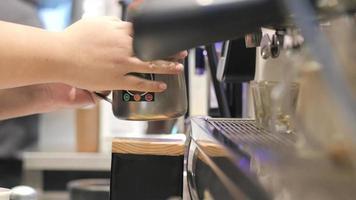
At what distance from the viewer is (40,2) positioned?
1.69 metres

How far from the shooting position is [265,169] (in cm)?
29

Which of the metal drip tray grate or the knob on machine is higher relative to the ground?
the knob on machine

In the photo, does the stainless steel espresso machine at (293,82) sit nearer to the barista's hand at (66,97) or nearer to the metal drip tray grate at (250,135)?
the metal drip tray grate at (250,135)

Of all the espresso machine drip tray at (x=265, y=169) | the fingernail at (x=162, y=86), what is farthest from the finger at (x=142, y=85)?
the espresso machine drip tray at (x=265, y=169)

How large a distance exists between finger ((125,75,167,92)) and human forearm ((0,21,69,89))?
7 centimetres

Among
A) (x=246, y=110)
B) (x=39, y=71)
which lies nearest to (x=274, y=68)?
(x=246, y=110)

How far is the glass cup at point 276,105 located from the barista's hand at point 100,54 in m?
0.11

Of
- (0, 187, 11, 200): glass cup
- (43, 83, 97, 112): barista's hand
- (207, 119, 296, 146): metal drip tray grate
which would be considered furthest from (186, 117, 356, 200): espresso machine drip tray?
(43, 83, 97, 112): barista's hand

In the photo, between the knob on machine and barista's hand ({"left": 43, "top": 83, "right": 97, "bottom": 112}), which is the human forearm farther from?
barista's hand ({"left": 43, "top": 83, "right": 97, "bottom": 112})

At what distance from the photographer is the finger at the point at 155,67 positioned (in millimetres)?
543

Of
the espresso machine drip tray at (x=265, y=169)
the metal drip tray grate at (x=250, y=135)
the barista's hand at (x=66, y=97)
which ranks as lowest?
the espresso machine drip tray at (x=265, y=169)

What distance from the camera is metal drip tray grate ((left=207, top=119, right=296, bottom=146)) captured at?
0.37m

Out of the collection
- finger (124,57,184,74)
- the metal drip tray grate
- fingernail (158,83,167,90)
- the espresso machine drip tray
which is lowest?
the espresso machine drip tray

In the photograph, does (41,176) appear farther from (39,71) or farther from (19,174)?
(39,71)
